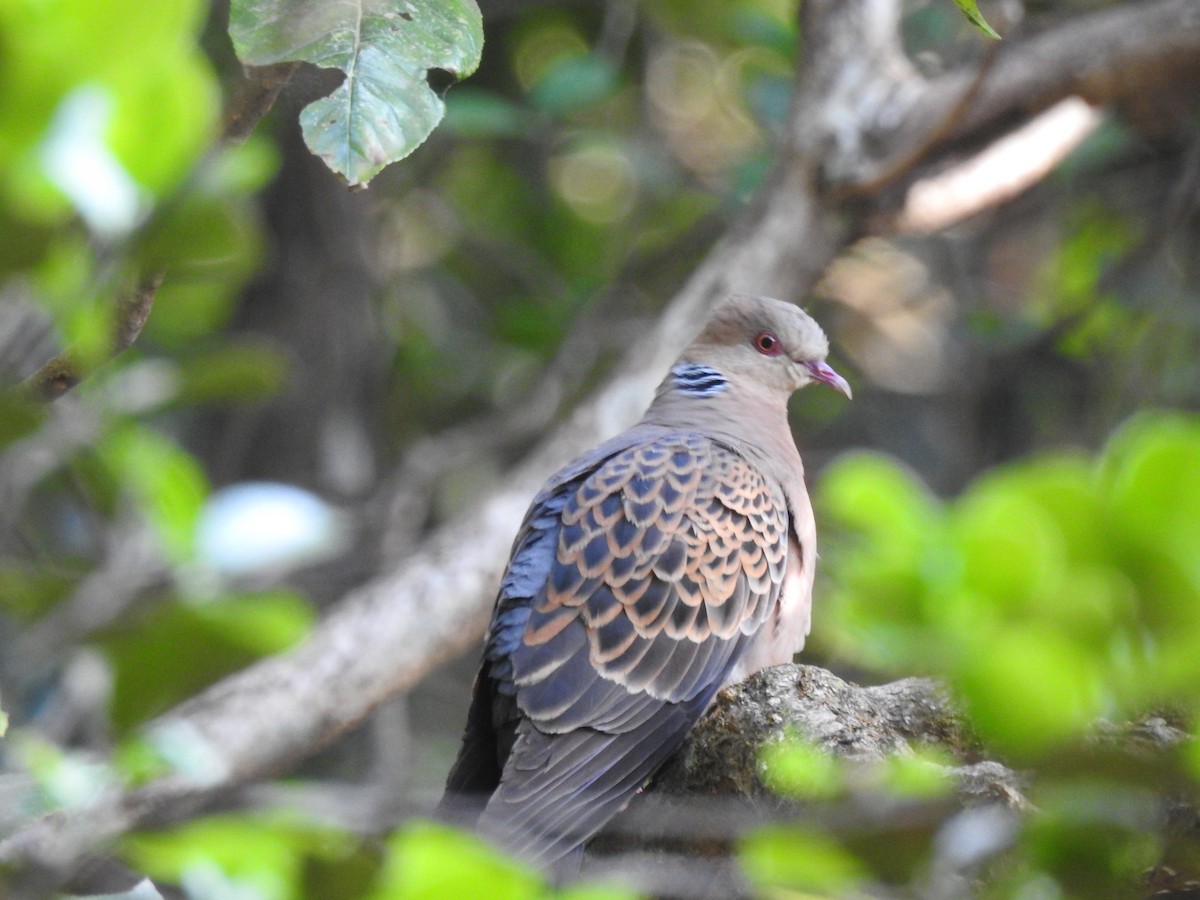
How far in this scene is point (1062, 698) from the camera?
831 millimetres

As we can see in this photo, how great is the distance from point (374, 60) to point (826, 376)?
1.88 m

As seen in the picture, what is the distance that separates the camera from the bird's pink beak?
3166 millimetres

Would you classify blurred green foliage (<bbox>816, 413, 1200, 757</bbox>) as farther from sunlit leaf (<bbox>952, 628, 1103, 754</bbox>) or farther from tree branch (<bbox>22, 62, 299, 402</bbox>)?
tree branch (<bbox>22, 62, 299, 402</bbox>)

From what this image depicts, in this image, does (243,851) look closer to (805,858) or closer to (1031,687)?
(805,858)

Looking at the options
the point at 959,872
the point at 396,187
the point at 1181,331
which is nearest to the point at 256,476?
the point at 396,187

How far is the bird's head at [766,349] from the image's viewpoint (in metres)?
3.17

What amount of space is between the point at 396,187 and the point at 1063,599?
4248mm

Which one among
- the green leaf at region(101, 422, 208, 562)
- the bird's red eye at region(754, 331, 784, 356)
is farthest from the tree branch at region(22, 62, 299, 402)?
the bird's red eye at region(754, 331, 784, 356)

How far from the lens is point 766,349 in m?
3.21

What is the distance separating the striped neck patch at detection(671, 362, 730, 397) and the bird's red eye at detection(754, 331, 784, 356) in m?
0.14

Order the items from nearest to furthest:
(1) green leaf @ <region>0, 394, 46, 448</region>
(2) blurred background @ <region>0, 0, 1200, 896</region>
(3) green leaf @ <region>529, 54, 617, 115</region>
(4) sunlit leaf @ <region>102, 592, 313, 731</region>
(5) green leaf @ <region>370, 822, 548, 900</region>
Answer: (5) green leaf @ <region>370, 822, 548, 900</region>
(2) blurred background @ <region>0, 0, 1200, 896</region>
(1) green leaf @ <region>0, 394, 46, 448</region>
(4) sunlit leaf @ <region>102, 592, 313, 731</region>
(3) green leaf @ <region>529, 54, 617, 115</region>

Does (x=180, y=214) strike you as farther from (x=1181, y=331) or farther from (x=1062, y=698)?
(x=1181, y=331)

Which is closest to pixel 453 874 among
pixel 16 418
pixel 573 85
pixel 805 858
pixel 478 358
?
pixel 805 858

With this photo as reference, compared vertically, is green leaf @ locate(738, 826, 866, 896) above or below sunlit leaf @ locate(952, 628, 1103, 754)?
below
